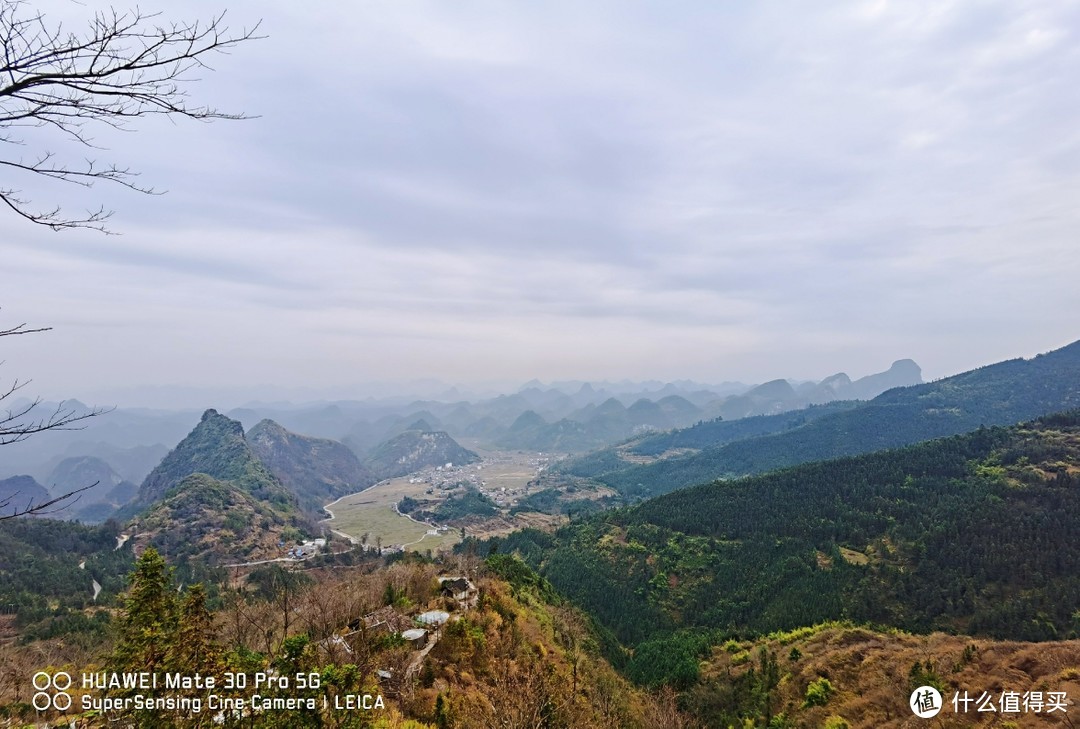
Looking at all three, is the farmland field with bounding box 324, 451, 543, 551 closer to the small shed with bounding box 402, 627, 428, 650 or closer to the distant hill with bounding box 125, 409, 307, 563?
the distant hill with bounding box 125, 409, 307, 563

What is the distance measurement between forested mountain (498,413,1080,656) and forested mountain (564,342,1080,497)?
66.4 metres

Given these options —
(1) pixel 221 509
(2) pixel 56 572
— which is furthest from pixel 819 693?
(1) pixel 221 509

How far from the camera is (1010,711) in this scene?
58.3 ft

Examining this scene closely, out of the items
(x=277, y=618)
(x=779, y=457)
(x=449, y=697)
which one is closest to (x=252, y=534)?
(x=277, y=618)

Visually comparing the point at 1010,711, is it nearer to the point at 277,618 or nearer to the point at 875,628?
the point at 875,628

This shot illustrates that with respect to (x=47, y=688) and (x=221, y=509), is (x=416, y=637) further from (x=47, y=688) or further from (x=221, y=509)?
(x=221, y=509)

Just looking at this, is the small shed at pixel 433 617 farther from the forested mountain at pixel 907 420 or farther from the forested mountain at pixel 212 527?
the forested mountain at pixel 907 420

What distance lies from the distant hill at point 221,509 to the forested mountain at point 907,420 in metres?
111

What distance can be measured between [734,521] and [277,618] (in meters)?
65.4

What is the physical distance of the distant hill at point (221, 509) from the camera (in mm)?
81062

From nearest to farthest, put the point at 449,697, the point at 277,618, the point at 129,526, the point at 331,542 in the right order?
the point at 449,697 < the point at 277,618 < the point at 129,526 < the point at 331,542

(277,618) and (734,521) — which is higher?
(277,618)

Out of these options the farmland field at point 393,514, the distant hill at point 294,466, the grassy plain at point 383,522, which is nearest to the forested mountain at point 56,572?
the farmland field at point 393,514

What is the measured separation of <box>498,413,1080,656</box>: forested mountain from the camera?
140ft
